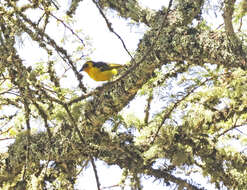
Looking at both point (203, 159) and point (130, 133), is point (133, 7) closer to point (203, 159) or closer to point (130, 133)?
point (130, 133)

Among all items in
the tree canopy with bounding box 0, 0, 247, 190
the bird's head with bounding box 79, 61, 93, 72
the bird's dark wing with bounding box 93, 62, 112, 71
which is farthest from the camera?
the bird's head with bounding box 79, 61, 93, 72

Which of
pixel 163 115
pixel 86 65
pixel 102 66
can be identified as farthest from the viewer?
pixel 86 65

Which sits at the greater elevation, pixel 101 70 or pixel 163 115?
pixel 101 70

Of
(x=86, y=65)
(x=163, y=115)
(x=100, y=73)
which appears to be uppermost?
(x=86, y=65)

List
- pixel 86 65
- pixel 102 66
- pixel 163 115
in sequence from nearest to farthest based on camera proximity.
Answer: pixel 163 115
pixel 102 66
pixel 86 65

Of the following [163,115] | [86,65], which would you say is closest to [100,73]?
[86,65]

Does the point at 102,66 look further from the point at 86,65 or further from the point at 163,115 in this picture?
the point at 163,115

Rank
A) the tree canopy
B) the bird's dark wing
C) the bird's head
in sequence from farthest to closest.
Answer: the bird's head
the bird's dark wing
the tree canopy

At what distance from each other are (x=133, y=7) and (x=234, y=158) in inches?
59.1

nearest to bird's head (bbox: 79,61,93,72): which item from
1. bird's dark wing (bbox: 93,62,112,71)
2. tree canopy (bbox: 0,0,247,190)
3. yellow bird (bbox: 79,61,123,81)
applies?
yellow bird (bbox: 79,61,123,81)

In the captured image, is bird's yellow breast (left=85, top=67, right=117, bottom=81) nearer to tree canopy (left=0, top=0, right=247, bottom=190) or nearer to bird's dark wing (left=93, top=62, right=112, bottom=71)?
bird's dark wing (left=93, top=62, right=112, bottom=71)

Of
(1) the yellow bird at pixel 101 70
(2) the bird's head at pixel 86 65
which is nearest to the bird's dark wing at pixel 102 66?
(1) the yellow bird at pixel 101 70

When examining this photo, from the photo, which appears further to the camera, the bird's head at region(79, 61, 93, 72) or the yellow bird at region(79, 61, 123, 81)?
the bird's head at region(79, 61, 93, 72)

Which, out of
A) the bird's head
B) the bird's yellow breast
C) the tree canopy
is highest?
the bird's head
